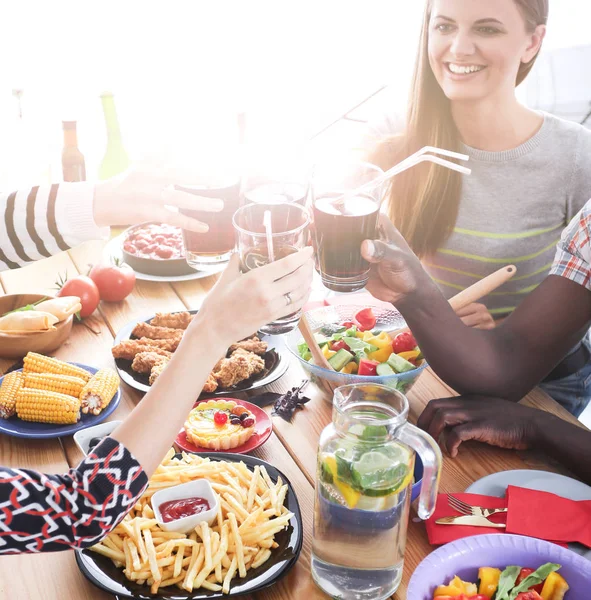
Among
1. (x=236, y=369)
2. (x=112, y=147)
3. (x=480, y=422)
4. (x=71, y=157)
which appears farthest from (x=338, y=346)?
(x=112, y=147)

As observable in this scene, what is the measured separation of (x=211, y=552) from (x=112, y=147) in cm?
201

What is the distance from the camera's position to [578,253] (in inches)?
67.5

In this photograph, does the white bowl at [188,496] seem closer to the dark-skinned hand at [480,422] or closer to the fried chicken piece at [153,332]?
the dark-skinned hand at [480,422]

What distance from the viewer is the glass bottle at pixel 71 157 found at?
254 centimetres

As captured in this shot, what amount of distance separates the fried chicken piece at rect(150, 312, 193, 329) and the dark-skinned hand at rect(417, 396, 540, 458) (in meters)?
0.71

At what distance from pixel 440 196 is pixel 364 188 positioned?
3.06ft

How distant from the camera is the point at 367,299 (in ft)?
6.01

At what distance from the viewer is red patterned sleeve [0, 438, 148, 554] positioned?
0.98 metres

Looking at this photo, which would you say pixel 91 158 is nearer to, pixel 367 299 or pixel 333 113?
pixel 333 113

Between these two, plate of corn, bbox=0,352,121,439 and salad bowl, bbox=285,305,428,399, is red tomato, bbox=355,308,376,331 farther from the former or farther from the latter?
plate of corn, bbox=0,352,121,439

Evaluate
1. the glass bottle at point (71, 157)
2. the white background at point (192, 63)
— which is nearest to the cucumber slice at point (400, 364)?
the glass bottle at point (71, 157)

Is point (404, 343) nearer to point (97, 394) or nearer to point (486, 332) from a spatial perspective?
point (486, 332)

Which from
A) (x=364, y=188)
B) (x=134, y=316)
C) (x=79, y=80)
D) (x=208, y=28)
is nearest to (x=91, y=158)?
(x=79, y=80)

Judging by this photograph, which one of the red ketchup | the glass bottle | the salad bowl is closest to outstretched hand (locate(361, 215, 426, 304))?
the salad bowl
